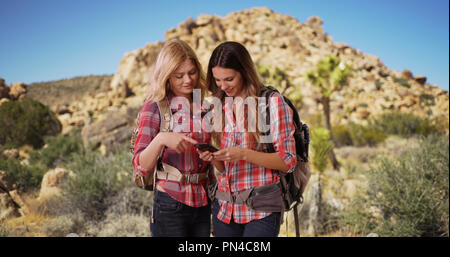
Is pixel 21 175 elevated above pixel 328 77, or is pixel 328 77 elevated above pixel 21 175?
pixel 328 77

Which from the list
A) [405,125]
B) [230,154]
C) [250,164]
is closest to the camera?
[230,154]

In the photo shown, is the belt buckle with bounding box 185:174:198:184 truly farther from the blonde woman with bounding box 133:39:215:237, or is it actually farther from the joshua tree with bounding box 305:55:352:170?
the joshua tree with bounding box 305:55:352:170

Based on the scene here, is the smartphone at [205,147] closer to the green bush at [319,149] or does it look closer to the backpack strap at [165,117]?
the backpack strap at [165,117]

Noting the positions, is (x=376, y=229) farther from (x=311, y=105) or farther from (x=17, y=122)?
(x=311, y=105)

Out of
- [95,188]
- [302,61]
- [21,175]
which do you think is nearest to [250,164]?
[95,188]

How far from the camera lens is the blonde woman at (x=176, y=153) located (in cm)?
173

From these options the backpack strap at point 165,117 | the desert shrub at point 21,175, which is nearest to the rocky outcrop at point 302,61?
the desert shrub at point 21,175

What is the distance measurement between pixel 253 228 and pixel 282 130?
536mm

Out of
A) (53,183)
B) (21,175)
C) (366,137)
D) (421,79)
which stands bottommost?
(53,183)

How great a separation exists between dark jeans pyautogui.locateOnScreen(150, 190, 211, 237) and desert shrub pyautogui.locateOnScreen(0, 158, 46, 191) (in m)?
6.65

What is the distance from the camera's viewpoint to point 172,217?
5.80 ft

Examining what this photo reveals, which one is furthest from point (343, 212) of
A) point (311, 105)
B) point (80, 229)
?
point (311, 105)

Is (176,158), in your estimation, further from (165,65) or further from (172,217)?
(165,65)

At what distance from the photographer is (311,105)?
31.6m
